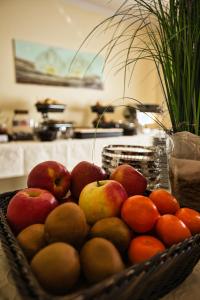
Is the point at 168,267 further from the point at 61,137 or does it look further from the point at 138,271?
the point at 61,137

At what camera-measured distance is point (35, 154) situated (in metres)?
1.63

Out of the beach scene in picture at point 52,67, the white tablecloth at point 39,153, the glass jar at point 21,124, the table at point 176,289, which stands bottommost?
the table at point 176,289

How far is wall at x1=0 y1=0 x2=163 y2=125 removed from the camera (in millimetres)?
1958

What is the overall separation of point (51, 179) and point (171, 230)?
0.71ft

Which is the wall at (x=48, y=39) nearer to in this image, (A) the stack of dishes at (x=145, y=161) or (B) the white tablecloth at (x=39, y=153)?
(B) the white tablecloth at (x=39, y=153)

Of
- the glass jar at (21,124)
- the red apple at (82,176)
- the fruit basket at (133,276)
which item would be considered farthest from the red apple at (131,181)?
the glass jar at (21,124)

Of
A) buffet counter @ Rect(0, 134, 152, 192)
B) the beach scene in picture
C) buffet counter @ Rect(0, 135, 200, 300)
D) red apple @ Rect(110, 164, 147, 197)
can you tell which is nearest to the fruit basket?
red apple @ Rect(110, 164, 147, 197)

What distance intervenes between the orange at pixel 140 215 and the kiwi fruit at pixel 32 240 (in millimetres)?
111

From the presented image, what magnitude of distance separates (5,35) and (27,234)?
2050 mm

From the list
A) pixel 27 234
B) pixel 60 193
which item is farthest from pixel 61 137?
pixel 27 234

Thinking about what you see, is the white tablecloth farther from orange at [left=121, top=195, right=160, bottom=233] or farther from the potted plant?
orange at [left=121, top=195, right=160, bottom=233]

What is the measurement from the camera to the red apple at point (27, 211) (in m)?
0.34

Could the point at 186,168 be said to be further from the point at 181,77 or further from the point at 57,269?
the point at 57,269

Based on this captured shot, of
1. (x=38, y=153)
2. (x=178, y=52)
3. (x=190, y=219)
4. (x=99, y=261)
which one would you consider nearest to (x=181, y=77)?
(x=178, y=52)
